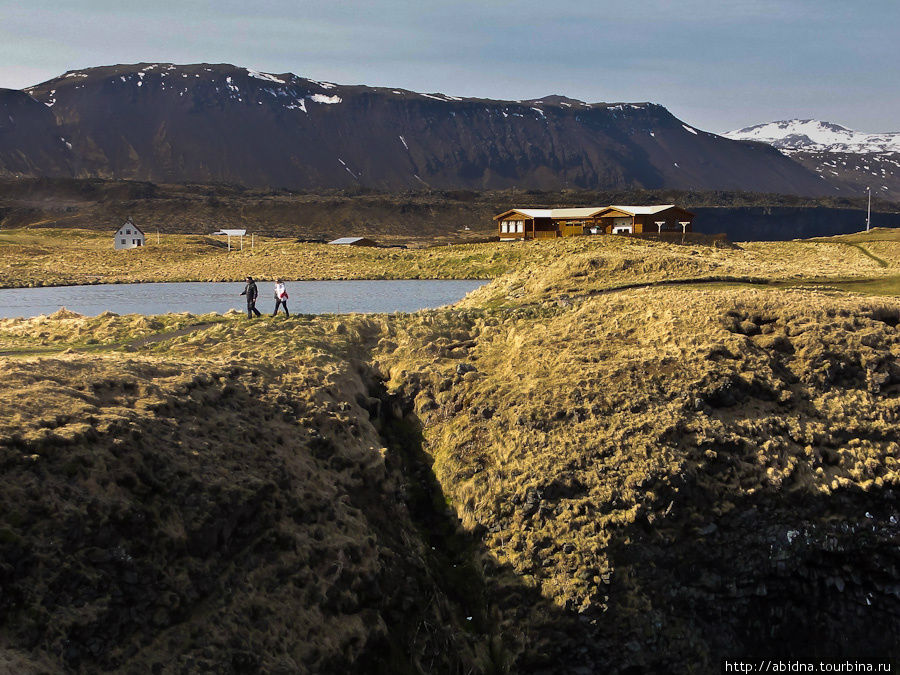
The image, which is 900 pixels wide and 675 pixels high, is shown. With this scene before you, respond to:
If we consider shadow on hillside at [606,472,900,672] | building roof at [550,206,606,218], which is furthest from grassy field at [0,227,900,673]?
building roof at [550,206,606,218]

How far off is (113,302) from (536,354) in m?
36.8

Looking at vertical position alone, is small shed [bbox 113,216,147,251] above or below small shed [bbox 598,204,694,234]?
below

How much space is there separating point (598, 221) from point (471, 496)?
70.3m

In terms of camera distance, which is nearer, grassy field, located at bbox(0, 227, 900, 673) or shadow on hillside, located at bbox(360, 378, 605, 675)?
grassy field, located at bbox(0, 227, 900, 673)

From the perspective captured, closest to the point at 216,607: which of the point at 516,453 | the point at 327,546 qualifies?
the point at 327,546

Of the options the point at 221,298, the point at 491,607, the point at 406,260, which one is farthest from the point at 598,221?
the point at 491,607

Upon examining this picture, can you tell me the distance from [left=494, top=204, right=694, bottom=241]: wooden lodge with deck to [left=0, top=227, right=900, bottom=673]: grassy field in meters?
59.6

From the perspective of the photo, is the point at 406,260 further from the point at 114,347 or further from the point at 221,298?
the point at 114,347

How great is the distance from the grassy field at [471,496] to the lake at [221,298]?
18.6 metres

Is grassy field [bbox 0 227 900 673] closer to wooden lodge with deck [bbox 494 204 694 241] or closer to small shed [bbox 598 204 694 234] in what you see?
small shed [bbox 598 204 694 234]

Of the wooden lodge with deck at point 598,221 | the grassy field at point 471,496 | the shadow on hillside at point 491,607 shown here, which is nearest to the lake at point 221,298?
the grassy field at point 471,496

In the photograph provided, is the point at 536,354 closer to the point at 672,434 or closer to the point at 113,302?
the point at 672,434

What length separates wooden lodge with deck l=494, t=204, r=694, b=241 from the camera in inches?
3238

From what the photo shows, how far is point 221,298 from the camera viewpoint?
50.6 meters
